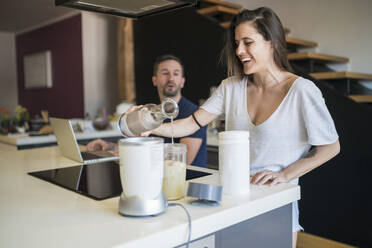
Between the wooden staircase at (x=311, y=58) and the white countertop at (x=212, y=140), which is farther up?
the wooden staircase at (x=311, y=58)

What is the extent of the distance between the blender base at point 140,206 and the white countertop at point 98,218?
18 mm

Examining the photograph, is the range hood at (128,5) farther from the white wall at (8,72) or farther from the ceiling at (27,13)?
the white wall at (8,72)

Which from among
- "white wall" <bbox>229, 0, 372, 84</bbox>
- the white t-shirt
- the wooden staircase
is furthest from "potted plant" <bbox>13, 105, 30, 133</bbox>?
"white wall" <bbox>229, 0, 372, 84</bbox>

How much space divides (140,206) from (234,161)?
1.13 ft

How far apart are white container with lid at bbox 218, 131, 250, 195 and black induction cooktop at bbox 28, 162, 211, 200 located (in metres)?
0.29

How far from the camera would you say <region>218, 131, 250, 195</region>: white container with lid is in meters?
1.12

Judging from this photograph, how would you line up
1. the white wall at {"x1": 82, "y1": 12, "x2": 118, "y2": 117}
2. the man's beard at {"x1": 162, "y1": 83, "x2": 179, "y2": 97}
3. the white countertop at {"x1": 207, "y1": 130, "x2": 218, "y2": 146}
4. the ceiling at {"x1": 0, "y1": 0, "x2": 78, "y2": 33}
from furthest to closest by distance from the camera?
the white wall at {"x1": 82, "y1": 12, "x2": 118, "y2": 117} < the ceiling at {"x1": 0, "y1": 0, "x2": 78, "y2": 33} < the white countertop at {"x1": 207, "y1": 130, "x2": 218, "y2": 146} < the man's beard at {"x1": 162, "y1": 83, "x2": 179, "y2": 97}

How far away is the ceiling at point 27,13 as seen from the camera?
627 centimetres

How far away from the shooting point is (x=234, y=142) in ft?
3.65

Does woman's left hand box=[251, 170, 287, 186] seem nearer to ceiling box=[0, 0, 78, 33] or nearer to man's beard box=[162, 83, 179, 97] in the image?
man's beard box=[162, 83, 179, 97]

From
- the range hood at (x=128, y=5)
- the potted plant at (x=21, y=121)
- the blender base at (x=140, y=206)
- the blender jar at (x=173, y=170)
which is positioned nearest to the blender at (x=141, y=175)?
the blender base at (x=140, y=206)

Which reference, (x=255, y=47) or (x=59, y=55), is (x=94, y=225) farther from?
(x=59, y=55)

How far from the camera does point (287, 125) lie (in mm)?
1483

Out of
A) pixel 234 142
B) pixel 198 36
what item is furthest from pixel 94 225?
pixel 198 36
